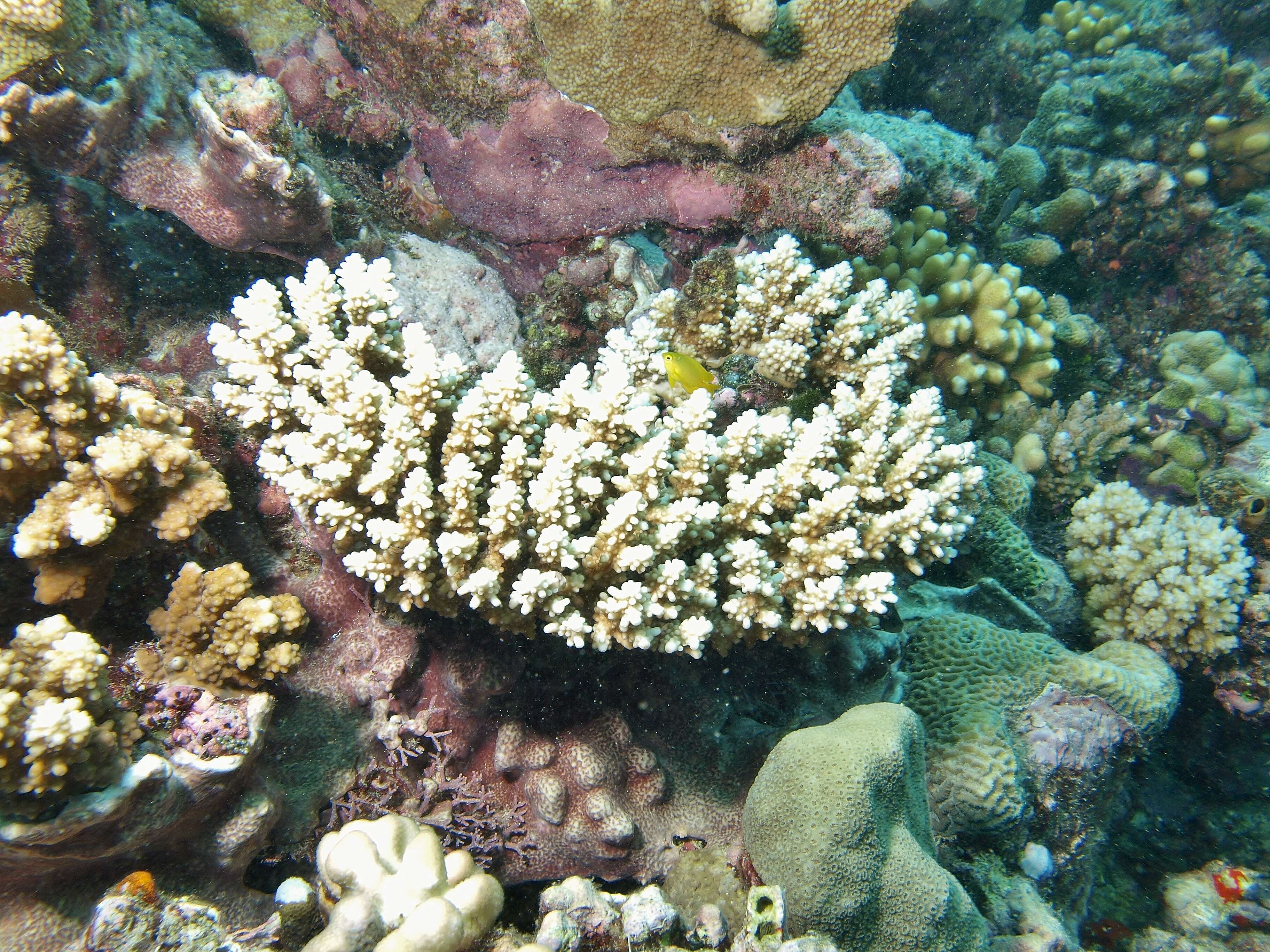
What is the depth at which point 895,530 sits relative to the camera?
3.03 metres

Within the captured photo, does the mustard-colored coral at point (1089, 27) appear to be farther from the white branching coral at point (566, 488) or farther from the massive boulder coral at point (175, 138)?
the massive boulder coral at point (175, 138)

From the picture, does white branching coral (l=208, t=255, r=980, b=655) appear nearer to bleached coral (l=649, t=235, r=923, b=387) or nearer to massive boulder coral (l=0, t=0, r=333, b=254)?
bleached coral (l=649, t=235, r=923, b=387)

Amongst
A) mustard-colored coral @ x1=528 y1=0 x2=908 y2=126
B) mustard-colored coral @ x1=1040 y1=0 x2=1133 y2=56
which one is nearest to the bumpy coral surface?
mustard-colored coral @ x1=528 y1=0 x2=908 y2=126

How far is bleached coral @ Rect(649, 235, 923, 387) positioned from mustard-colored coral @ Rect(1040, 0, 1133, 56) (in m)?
9.89

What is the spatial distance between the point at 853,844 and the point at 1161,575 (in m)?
4.05

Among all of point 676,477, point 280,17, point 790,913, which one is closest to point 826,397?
point 676,477

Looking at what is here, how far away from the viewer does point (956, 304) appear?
5.32m

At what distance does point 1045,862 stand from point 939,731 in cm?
97

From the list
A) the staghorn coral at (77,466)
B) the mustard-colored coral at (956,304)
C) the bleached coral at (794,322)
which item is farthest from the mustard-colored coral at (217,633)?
the mustard-colored coral at (956,304)

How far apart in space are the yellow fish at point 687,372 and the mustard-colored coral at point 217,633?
223cm

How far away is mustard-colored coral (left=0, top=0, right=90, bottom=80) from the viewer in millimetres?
3084

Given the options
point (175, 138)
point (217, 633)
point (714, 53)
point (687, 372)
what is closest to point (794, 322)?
point (687, 372)

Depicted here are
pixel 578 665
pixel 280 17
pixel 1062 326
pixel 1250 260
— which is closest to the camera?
pixel 578 665

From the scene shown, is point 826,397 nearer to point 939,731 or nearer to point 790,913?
point 939,731
